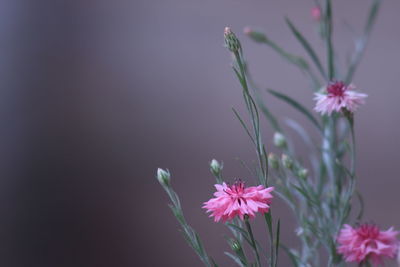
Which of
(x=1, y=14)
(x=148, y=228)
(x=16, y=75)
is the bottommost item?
(x=148, y=228)

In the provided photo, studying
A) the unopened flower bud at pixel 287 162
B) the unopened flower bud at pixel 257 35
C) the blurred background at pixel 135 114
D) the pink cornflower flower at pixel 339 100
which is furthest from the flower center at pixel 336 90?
the blurred background at pixel 135 114

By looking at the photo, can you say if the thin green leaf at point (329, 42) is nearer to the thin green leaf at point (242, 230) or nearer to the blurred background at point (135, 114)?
the thin green leaf at point (242, 230)

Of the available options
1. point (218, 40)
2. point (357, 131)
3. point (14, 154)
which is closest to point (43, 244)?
point (14, 154)

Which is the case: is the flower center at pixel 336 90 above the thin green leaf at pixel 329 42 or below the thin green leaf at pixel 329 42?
below

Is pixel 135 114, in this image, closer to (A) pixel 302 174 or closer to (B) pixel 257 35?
(B) pixel 257 35

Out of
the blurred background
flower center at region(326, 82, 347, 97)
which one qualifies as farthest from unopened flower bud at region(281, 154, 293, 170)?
the blurred background

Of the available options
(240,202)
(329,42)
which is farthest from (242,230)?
(329,42)

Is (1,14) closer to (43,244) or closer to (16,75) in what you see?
(16,75)
